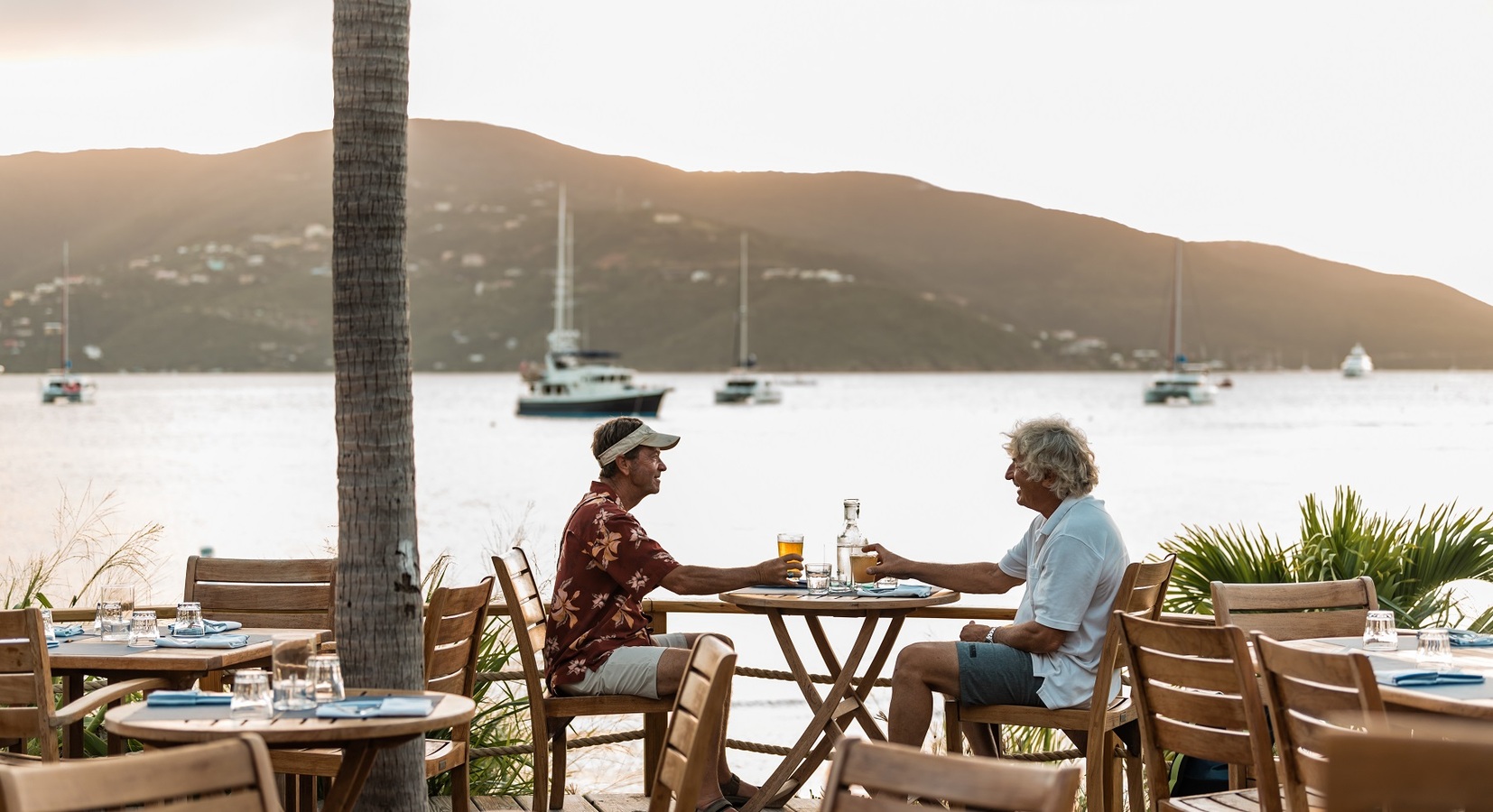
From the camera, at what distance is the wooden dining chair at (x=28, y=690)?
12.4 ft

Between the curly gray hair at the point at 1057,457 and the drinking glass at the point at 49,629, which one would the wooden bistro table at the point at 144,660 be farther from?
the curly gray hair at the point at 1057,457

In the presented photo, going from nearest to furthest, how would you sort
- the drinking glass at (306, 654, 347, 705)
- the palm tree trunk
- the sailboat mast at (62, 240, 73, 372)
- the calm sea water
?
1. the drinking glass at (306, 654, 347, 705)
2. the palm tree trunk
3. the calm sea water
4. the sailboat mast at (62, 240, 73, 372)

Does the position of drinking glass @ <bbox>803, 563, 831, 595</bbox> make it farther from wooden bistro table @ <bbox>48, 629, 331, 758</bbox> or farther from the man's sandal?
wooden bistro table @ <bbox>48, 629, 331, 758</bbox>

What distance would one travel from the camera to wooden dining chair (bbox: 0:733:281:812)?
221cm

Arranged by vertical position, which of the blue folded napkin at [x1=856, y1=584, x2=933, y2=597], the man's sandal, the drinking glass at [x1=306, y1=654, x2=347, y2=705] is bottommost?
the man's sandal

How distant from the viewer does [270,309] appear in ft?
456

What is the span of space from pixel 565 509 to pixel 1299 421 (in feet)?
209

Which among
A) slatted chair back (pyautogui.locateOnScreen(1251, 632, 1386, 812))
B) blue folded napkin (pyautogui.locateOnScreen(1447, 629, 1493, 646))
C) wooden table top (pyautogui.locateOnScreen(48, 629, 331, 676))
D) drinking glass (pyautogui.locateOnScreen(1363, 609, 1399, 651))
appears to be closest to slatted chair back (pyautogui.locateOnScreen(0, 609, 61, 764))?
wooden table top (pyautogui.locateOnScreen(48, 629, 331, 676))

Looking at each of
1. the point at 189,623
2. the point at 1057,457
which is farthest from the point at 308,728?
the point at 1057,457

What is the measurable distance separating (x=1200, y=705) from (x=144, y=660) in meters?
2.56

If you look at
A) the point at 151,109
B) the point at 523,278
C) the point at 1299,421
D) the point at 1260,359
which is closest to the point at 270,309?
the point at 523,278

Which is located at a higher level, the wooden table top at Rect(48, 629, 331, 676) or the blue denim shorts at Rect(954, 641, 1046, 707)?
the wooden table top at Rect(48, 629, 331, 676)

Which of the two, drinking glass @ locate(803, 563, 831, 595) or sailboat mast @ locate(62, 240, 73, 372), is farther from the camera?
sailboat mast @ locate(62, 240, 73, 372)

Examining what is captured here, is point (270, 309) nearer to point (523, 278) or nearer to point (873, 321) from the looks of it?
point (523, 278)
